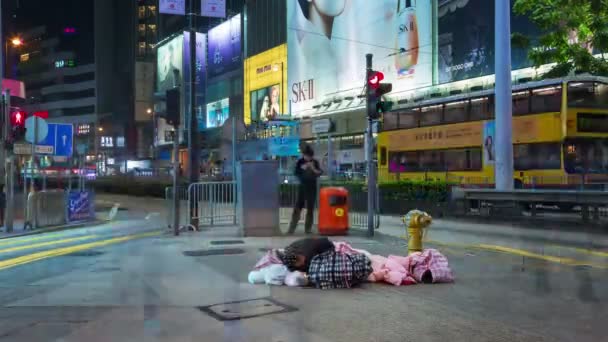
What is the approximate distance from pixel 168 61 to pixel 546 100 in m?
68.8

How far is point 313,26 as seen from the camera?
51.4 m

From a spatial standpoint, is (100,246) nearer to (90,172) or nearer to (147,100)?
(90,172)

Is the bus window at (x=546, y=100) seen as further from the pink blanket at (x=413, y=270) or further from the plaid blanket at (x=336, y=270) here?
the plaid blanket at (x=336, y=270)

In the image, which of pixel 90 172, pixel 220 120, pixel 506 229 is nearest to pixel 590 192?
pixel 506 229

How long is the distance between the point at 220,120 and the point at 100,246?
5789 centimetres

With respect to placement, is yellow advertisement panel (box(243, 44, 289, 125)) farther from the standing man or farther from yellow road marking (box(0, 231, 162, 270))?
the standing man

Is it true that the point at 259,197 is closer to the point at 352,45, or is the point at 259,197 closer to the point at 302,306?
the point at 302,306

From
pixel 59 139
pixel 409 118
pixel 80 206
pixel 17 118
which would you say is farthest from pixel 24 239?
pixel 409 118

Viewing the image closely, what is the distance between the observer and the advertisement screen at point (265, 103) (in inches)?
2218

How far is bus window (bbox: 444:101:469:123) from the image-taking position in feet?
70.4

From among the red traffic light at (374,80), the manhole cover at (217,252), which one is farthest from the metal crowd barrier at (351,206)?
the manhole cover at (217,252)

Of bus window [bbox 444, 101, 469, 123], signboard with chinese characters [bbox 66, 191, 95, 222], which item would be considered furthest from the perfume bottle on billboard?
signboard with chinese characters [bbox 66, 191, 95, 222]

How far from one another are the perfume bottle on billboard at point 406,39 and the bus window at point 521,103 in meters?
17.9

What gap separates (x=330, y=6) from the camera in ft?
162
